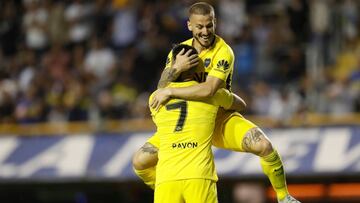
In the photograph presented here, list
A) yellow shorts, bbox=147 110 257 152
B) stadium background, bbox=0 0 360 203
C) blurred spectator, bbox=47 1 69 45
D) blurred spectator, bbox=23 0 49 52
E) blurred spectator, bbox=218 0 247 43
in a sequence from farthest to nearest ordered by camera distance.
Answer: blurred spectator, bbox=23 0 49 52 → blurred spectator, bbox=47 1 69 45 → blurred spectator, bbox=218 0 247 43 → stadium background, bbox=0 0 360 203 → yellow shorts, bbox=147 110 257 152

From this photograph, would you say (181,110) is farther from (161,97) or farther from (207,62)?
(207,62)

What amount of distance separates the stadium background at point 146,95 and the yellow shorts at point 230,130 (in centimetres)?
550

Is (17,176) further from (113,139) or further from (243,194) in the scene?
(243,194)

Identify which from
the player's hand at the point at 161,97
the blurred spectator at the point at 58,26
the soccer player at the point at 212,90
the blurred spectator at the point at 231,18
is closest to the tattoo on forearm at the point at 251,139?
the soccer player at the point at 212,90

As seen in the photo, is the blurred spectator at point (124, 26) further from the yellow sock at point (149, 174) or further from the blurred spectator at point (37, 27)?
the yellow sock at point (149, 174)

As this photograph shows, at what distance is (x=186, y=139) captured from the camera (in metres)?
8.05

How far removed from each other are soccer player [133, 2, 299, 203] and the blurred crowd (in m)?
5.70

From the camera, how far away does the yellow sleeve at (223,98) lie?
817 cm

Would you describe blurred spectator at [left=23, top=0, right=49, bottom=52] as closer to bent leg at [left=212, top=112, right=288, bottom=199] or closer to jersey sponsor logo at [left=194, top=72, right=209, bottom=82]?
bent leg at [left=212, top=112, right=288, bottom=199]

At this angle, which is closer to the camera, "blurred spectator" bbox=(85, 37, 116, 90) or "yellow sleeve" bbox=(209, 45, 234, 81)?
"yellow sleeve" bbox=(209, 45, 234, 81)

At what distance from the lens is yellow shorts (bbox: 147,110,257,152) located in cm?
837

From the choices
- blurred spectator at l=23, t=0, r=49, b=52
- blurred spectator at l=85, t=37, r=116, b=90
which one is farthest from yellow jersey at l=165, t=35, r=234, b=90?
blurred spectator at l=23, t=0, r=49, b=52

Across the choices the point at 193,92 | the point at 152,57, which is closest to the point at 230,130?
the point at 193,92

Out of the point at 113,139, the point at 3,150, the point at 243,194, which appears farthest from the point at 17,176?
the point at 243,194
